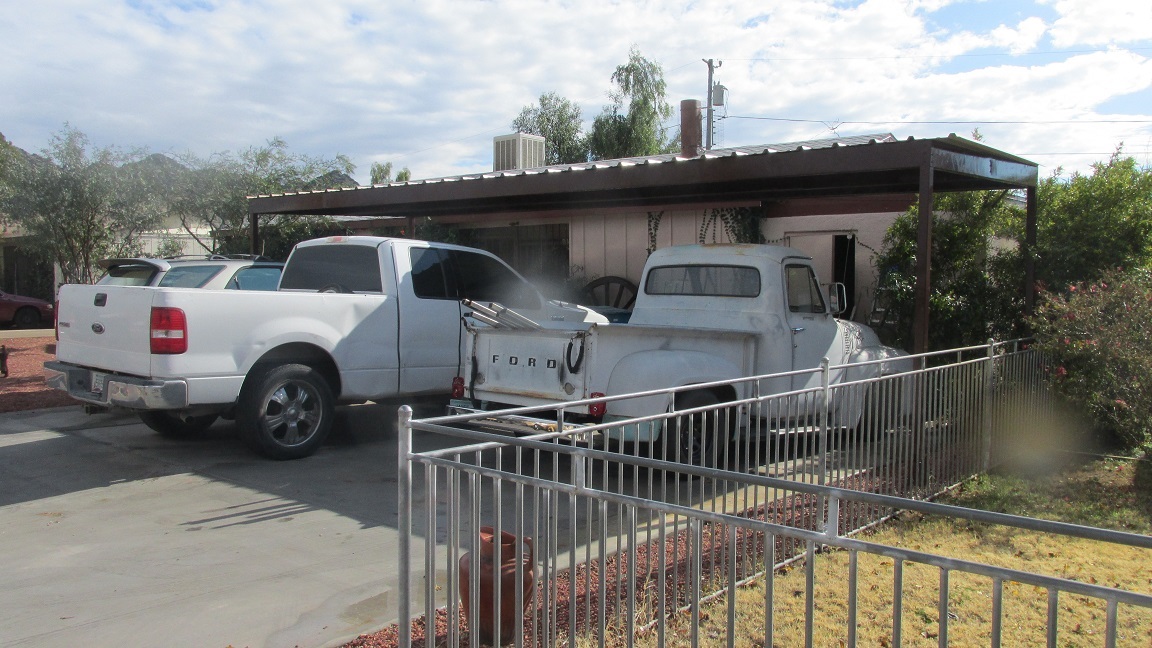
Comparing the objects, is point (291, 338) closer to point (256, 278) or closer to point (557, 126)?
point (256, 278)

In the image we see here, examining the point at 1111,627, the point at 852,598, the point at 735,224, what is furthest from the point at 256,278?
the point at 1111,627

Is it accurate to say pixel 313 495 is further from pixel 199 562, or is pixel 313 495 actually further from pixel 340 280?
pixel 340 280

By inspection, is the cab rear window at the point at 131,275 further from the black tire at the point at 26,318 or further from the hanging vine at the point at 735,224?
the black tire at the point at 26,318

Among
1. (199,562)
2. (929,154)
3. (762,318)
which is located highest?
(929,154)

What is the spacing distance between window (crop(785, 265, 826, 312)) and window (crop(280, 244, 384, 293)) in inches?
155

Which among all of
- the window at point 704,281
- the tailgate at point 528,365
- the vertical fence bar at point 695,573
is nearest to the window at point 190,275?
the tailgate at point 528,365

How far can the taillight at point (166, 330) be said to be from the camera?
6859 millimetres

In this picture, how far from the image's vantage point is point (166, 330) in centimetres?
686

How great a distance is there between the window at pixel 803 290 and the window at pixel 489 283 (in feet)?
A: 9.89

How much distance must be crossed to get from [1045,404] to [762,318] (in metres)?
2.96

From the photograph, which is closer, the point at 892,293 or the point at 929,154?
the point at 929,154

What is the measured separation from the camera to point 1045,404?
Answer: 27.0 feet

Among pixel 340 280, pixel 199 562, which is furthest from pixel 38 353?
pixel 199 562

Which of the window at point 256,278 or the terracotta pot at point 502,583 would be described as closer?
the terracotta pot at point 502,583
